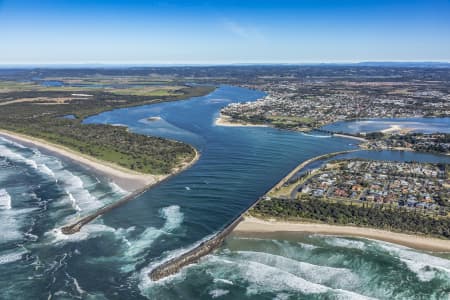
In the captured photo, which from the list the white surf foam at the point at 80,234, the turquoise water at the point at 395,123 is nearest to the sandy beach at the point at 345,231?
the white surf foam at the point at 80,234

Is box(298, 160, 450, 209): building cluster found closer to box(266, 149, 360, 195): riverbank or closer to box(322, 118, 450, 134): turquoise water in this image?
box(266, 149, 360, 195): riverbank

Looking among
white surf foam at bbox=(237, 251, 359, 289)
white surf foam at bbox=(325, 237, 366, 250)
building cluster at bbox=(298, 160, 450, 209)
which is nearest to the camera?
white surf foam at bbox=(237, 251, 359, 289)

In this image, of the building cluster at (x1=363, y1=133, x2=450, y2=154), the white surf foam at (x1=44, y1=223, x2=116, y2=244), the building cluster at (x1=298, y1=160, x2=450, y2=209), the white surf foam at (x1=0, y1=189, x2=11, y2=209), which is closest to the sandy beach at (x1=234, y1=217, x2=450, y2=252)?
the building cluster at (x1=298, y1=160, x2=450, y2=209)

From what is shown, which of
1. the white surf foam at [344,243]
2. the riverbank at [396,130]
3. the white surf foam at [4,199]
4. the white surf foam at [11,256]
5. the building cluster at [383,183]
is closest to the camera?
the white surf foam at [11,256]

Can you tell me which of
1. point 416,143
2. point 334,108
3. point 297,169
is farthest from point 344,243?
A: point 334,108

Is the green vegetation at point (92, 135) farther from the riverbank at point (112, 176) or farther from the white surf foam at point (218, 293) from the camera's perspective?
the white surf foam at point (218, 293)

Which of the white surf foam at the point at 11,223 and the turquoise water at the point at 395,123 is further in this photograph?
the turquoise water at the point at 395,123
